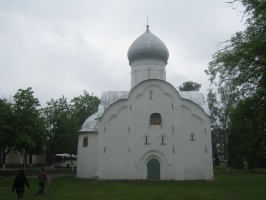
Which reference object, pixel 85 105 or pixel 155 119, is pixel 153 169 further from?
pixel 85 105

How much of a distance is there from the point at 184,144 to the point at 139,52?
30.9 ft

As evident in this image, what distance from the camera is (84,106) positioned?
36.7 metres

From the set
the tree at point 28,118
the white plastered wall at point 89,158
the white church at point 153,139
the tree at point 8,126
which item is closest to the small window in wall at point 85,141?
the white plastered wall at point 89,158

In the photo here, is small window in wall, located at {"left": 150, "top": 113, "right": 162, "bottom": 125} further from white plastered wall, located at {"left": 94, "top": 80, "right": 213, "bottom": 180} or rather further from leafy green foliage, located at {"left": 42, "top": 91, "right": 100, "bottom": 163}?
leafy green foliage, located at {"left": 42, "top": 91, "right": 100, "bottom": 163}

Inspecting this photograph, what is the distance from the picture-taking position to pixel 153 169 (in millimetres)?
19359

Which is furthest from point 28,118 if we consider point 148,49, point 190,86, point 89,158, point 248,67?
point 190,86

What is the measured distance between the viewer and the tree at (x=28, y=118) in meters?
22.2

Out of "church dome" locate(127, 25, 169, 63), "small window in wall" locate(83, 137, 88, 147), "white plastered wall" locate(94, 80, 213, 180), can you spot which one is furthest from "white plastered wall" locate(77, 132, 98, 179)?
"church dome" locate(127, 25, 169, 63)

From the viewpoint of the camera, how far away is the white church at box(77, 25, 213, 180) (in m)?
19.2

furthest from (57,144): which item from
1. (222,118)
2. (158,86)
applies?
(222,118)

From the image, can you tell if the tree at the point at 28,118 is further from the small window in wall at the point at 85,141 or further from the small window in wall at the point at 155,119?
the small window in wall at the point at 155,119

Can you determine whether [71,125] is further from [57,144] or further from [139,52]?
[139,52]

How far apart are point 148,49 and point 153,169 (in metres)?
10.6

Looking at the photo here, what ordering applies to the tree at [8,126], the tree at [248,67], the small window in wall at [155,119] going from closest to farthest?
the tree at [248,67] < the small window in wall at [155,119] < the tree at [8,126]
